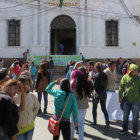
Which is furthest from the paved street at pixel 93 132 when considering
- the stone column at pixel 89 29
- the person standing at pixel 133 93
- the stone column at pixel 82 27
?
the stone column at pixel 82 27

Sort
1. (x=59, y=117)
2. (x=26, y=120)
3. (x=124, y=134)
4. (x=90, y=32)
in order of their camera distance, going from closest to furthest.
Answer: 1. (x=26, y=120)
2. (x=59, y=117)
3. (x=124, y=134)
4. (x=90, y=32)

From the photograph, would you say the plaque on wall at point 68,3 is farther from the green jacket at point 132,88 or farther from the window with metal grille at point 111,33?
the green jacket at point 132,88

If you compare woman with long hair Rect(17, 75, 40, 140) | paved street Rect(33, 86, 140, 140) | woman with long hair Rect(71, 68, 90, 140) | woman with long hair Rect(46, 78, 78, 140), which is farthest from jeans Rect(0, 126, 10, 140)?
paved street Rect(33, 86, 140, 140)

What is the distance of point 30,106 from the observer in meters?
3.80

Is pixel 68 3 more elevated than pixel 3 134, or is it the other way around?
pixel 68 3

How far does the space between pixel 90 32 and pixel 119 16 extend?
10.8 ft

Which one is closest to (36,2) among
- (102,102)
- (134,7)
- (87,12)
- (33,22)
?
(33,22)

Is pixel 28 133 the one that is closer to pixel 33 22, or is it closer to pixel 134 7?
pixel 33 22

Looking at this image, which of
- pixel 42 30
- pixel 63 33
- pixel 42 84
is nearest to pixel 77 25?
pixel 42 30

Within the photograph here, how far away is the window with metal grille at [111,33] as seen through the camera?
70.0ft

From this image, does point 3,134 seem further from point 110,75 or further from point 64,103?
point 110,75

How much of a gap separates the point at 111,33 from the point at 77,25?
3394 mm

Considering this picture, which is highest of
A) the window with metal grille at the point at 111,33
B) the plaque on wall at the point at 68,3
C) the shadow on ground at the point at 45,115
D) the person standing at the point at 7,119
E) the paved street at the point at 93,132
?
the plaque on wall at the point at 68,3

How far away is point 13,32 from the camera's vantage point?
21.5 metres
